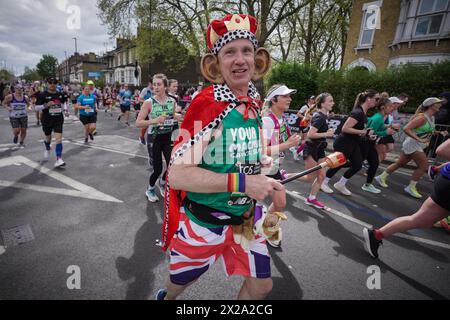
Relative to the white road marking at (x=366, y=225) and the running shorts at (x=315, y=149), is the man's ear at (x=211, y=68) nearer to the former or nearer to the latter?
the running shorts at (x=315, y=149)

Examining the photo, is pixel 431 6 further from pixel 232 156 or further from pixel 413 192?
pixel 232 156

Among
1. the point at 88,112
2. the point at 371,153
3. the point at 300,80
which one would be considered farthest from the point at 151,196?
the point at 300,80

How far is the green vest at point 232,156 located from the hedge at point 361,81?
40.7 feet

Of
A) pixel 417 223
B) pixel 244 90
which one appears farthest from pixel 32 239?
pixel 417 223

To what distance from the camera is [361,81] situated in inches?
476

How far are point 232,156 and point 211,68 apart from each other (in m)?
0.60

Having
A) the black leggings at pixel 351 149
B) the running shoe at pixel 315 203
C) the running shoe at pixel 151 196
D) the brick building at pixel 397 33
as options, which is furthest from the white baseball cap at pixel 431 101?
the brick building at pixel 397 33

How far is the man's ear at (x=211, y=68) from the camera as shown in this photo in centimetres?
153

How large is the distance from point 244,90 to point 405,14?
1814 cm

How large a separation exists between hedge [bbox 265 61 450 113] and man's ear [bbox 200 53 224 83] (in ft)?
40.9

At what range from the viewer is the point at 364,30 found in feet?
53.7
